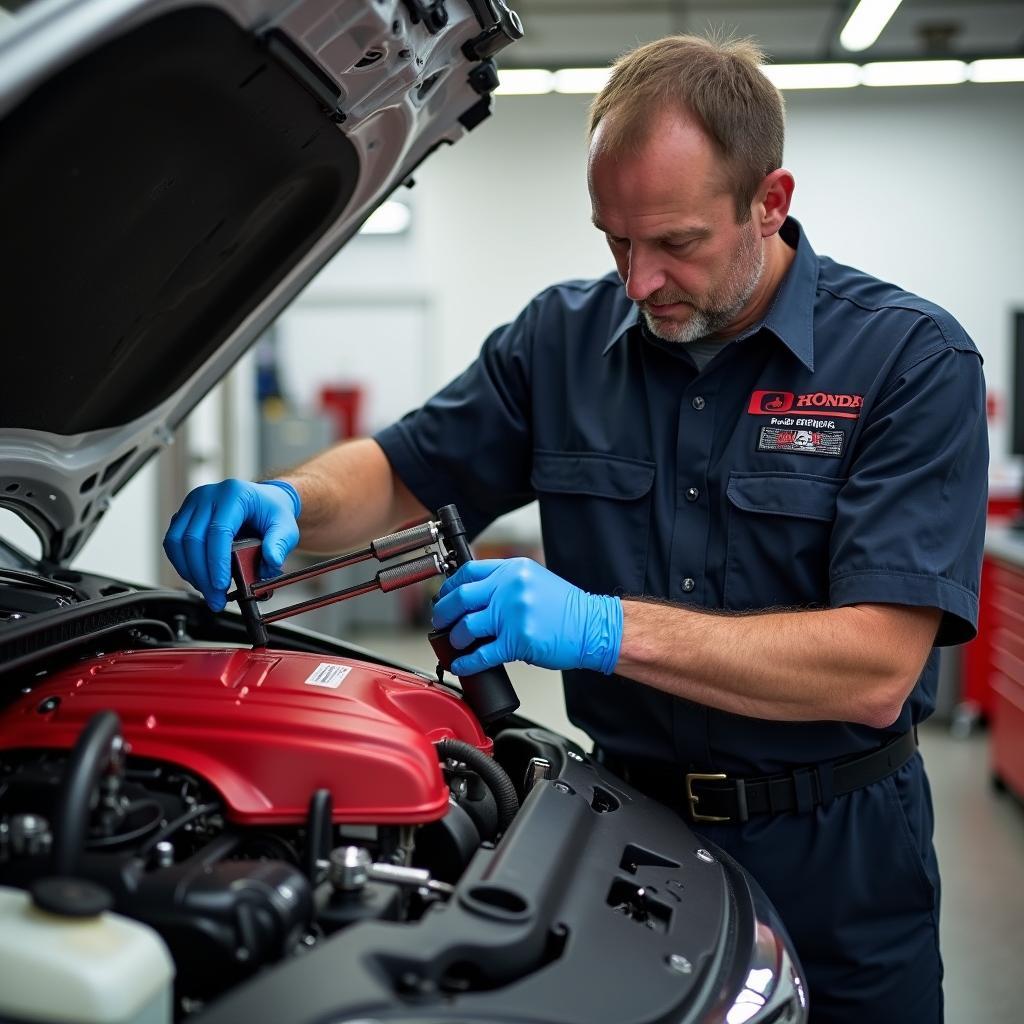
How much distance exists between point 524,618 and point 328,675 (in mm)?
227

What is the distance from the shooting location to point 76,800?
72 cm

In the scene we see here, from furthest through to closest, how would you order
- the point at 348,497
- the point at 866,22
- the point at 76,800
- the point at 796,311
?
the point at 866,22 < the point at 348,497 < the point at 796,311 < the point at 76,800

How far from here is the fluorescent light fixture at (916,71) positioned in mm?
4887

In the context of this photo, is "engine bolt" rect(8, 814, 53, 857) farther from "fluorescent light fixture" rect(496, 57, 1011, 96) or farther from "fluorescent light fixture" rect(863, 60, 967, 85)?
"fluorescent light fixture" rect(863, 60, 967, 85)

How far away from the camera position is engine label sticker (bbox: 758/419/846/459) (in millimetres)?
1334

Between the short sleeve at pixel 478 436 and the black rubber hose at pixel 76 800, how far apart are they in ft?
3.12

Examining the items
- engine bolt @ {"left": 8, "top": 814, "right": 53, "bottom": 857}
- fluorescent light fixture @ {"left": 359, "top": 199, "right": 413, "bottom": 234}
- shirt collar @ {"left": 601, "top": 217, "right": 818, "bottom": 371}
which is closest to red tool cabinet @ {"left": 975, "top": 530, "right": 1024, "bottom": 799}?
shirt collar @ {"left": 601, "top": 217, "right": 818, "bottom": 371}

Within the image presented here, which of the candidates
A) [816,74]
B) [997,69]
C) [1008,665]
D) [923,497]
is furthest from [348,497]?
[997,69]

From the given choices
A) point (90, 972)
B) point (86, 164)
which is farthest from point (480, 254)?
point (90, 972)

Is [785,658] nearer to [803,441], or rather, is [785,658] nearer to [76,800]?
[803,441]

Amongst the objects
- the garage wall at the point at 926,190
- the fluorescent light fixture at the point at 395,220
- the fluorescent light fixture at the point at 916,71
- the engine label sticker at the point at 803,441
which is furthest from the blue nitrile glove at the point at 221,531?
the fluorescent light fixture at the point at 395,220

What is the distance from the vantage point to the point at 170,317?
131cm

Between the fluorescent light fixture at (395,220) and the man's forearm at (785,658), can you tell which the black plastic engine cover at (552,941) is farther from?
the fluorescent light fixture at (395,220)

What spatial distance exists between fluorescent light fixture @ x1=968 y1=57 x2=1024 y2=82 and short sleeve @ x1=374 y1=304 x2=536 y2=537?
4207 mm
